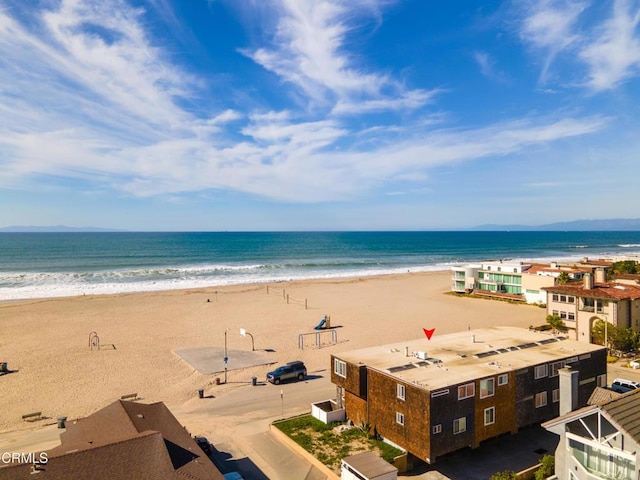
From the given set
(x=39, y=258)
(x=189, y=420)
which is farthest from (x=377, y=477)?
(x=39, y=258)

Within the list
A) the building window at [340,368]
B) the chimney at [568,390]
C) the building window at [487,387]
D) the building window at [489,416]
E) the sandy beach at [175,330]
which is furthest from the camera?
the sandy beach at [175,330]

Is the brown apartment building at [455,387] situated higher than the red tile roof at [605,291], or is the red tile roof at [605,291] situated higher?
the red tile roof at [605,291]

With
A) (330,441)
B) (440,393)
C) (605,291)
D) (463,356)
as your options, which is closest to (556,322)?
(605,291)

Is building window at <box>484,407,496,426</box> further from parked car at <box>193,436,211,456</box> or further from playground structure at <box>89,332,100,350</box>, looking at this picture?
playground structure at <box>89,332,100,350</box>

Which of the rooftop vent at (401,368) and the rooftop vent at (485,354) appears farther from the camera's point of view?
the rooftop vent at (485,354)

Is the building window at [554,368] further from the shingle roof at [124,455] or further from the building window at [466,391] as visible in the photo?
the shingle roof at [124,455]

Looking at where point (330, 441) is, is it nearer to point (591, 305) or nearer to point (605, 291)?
point (591, 305)

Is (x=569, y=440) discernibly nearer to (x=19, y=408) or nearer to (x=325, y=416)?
(x=325, y=416)

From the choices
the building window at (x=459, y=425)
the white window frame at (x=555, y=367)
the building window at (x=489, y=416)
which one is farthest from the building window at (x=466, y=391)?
the white window frame at (x=555, y=367)
